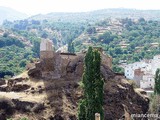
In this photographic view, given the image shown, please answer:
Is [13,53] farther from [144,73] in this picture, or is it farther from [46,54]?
[46,54]

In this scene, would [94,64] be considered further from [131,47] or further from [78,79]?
[131,47]

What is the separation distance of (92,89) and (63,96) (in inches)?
294

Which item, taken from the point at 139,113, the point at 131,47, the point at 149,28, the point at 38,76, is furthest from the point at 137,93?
the point at 149,28

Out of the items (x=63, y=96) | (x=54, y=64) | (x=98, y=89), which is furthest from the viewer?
(x=54, y=64)

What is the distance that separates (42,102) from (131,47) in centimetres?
11504

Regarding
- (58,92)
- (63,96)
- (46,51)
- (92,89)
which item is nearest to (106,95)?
(63,96)

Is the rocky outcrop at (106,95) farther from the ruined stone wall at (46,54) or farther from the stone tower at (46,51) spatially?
the stone tower at (46,51)

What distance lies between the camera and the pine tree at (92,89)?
139ft

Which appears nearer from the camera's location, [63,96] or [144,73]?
[63,96]

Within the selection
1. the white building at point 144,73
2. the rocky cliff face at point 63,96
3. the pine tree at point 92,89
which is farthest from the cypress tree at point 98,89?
the white building at point 144,73

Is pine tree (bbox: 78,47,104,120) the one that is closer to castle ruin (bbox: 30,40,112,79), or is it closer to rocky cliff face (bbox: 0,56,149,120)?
rocky cliff face (bbox: 0,56,149,120)

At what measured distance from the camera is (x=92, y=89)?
43812mm

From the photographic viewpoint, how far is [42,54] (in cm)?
5412

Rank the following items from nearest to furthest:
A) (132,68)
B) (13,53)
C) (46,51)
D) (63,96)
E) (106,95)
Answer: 1. (63,96)
2. (106,95)
3. (46,51)
4. (132,68)
5. (13,53)
